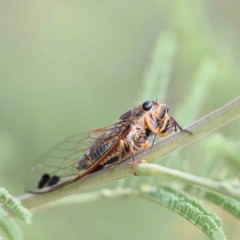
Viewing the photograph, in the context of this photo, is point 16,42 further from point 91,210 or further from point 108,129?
point 108,129

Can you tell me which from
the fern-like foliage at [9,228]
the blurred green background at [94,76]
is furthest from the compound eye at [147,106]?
the fern-like foliage at [9,228]

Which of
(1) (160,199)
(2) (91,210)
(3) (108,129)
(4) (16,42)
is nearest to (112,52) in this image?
(4) (16,42)

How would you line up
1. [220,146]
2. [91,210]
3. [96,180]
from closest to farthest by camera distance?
[96,180], [220,146], [91,210]

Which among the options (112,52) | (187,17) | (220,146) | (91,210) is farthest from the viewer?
(112,52)

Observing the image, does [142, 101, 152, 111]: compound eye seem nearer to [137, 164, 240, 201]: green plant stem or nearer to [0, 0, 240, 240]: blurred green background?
[137, 164, 240, 201]: green plant stem

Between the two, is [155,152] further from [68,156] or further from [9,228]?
[68,156]

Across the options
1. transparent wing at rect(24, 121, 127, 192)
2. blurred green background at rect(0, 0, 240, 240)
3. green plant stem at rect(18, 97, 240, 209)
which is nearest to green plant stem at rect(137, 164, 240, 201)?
green plant stem at rect(18, 97, 240, 209)
